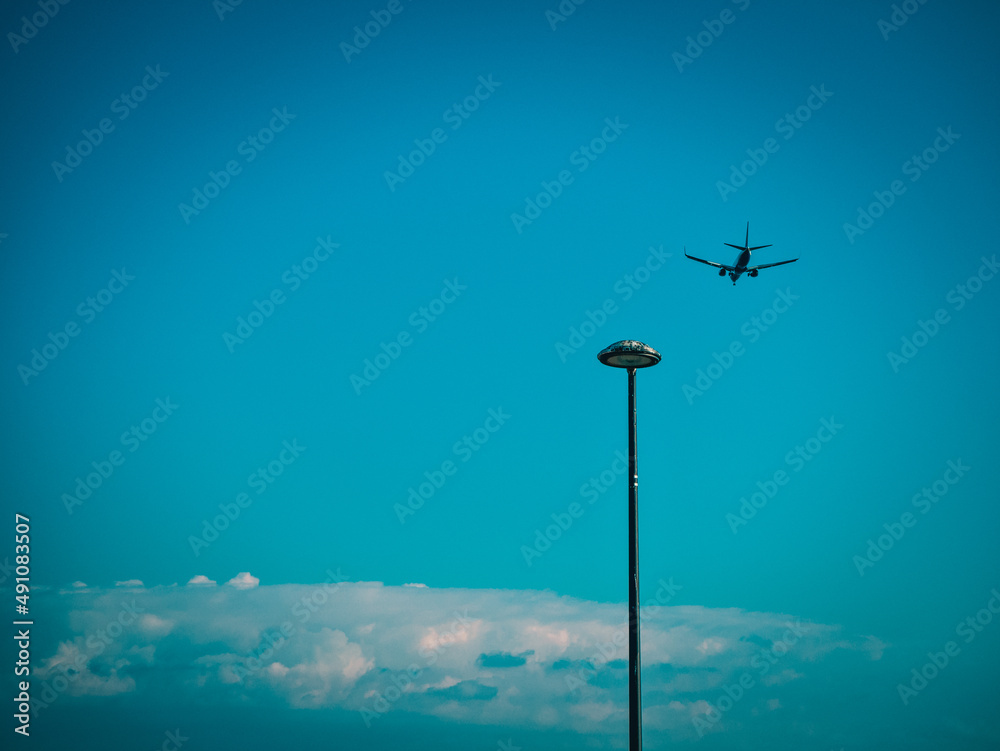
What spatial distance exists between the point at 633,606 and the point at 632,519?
171 cm


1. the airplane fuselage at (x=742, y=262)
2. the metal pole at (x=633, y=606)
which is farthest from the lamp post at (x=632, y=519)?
the airplane fuselage at (x=742, y=262)

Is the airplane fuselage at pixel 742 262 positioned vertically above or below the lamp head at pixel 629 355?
above

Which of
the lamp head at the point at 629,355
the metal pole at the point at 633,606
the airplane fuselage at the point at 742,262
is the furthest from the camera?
the airplane fuselage at the point at 742,262

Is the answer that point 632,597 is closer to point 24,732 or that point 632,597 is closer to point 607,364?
point 607,364

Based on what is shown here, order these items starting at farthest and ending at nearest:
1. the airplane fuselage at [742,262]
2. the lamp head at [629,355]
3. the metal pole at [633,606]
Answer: the airplane fuselage at [742,262]
the lamp head at [629,355]
the metal pole at [633,606]

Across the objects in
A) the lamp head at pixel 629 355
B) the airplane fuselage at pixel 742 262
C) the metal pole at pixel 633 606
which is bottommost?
the metal pole at pixel 633 606

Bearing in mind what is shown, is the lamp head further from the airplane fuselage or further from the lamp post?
the airplane fuselage

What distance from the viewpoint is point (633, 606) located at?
48.0 feet

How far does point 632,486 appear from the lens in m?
15.3

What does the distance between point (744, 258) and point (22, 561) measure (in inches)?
1499

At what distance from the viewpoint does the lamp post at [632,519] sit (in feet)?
47.0

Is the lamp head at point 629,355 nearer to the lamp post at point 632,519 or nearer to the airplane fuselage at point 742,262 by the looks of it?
the lamp post at point 632,519

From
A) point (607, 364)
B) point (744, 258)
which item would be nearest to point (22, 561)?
point (607, 364)

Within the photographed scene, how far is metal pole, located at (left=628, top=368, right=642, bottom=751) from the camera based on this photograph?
14281mm
